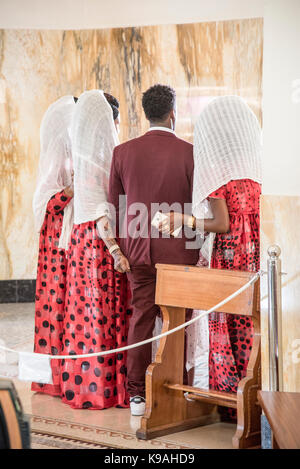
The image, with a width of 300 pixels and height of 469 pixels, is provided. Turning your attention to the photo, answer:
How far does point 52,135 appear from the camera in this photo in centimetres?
397

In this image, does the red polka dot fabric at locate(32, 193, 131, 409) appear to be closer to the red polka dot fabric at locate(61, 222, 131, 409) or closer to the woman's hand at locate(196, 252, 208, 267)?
the red polka dot fabric at locate(61, 222, 131, 409)

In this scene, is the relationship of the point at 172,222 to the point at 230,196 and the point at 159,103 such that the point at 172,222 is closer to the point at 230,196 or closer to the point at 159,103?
the point at 230,196

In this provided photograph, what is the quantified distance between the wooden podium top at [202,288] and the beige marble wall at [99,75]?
150 inches

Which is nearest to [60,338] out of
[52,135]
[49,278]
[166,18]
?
[49,278]

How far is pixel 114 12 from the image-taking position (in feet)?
20.9

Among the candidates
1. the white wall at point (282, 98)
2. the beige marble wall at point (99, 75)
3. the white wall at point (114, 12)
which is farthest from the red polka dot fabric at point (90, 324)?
the beige marble wall at point (99, 75)

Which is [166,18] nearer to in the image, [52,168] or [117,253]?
[52,168]

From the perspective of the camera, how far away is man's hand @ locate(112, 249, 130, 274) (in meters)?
3.67

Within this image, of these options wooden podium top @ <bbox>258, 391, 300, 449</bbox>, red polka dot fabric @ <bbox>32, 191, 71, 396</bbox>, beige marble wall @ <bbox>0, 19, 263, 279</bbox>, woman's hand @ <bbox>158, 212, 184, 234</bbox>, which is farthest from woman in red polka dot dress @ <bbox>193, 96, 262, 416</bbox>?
beige marble wall @ <bbox>0, 19, 263, 279</bbox>

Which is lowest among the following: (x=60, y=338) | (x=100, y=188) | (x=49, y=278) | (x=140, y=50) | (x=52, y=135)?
(x=60, y=338)

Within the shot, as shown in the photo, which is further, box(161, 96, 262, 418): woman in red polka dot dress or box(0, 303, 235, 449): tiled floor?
box(161, 96, 262, 418): woman in red polka dot dress

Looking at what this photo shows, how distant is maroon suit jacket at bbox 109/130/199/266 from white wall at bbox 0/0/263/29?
2.83 meters

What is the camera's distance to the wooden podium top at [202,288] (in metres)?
3.04
